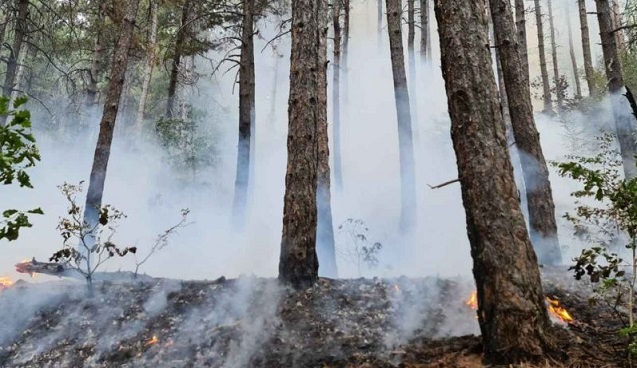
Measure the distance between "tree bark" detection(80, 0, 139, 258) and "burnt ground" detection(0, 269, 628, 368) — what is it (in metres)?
1.65

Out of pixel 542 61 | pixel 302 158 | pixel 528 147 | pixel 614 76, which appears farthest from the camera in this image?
pixel 542 61

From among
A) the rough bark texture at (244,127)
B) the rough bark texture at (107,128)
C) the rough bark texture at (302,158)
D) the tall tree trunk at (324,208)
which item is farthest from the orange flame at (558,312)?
the rough bark texture at (244,127)

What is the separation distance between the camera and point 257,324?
4.28 meters

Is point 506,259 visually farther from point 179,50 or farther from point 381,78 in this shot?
point 381,78

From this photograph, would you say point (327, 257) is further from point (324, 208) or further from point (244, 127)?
point (244, 127)

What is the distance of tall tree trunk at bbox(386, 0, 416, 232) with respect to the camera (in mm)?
9930

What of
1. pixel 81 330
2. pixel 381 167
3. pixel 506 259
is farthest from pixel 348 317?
pixel 381 167

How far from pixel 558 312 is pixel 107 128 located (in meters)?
6.95

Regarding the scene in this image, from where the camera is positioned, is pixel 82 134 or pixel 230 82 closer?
pixel 82 134

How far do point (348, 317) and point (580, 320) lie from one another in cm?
213

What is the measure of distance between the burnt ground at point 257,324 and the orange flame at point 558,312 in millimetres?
129

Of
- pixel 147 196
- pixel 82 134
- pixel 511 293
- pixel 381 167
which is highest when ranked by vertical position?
pixel 82 134

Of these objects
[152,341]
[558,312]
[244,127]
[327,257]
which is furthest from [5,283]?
[558,312]

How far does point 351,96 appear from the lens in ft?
91.7
